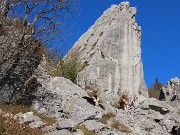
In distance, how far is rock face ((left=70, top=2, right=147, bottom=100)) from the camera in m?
45.6

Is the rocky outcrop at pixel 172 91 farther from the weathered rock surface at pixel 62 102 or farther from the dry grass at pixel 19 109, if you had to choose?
the dry grass at pixel 19 109

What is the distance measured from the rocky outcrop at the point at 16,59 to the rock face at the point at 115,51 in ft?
55.1

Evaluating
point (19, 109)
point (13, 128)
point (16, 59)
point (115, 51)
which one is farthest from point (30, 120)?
point (115, 51)

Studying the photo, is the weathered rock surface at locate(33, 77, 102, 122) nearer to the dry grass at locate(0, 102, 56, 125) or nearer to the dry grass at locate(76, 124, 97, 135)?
the dry grass at locate(76, 124, 97, 135)

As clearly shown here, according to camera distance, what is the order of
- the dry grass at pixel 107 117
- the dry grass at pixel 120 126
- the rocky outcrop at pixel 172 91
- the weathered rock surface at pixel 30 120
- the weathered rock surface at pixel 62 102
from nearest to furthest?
the weathered rock surface at pixel 30 120 < the weathered rock surface at pixel 62 102 < the dry grass at pixel 120 126 < the dry grass at pixel 107 117 < the rocky outcrop at pixel 172 91

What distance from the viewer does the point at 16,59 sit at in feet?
81.7

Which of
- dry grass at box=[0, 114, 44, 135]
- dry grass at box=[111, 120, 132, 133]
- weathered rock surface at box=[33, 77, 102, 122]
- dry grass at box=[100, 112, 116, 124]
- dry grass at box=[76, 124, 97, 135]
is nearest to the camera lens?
dry grass at box=[0, 114, 44, 135]

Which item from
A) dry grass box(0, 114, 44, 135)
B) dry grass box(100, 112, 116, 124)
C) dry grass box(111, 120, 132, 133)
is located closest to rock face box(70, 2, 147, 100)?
dry grass box(100, 112, 116, 124)

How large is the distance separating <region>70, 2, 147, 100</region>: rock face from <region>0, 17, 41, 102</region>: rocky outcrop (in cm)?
1681

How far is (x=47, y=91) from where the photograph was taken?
2591cm

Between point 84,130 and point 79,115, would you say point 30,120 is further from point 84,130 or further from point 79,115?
point 79,115

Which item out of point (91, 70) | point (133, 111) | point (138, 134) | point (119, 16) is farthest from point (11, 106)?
point (119, 16)

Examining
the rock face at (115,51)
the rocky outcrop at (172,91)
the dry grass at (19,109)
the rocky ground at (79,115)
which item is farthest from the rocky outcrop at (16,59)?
the rocky outcrop at (172,91)

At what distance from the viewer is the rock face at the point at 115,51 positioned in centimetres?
4556
